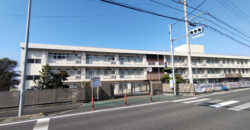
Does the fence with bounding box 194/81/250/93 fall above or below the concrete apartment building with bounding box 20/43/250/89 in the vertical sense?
below

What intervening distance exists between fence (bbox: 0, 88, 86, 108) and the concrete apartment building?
652 cm

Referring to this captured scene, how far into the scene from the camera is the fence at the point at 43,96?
10.5 metres

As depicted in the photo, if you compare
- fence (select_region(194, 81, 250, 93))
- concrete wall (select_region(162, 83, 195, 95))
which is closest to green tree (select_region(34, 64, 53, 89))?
concrete wall (select_region(162, 83, 195, 95))

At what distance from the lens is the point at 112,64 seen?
23.4m

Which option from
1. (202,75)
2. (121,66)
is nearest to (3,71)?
(121,66)

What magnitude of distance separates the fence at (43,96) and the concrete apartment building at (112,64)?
21.4 ft

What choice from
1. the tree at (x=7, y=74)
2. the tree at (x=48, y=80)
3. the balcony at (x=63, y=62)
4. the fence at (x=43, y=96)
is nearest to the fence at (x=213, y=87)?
the fence at (x=43, y=96)

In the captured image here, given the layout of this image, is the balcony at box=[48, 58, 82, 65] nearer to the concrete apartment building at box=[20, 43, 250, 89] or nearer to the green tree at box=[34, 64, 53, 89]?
the concrete apartment building at box=[20, 43, 250, 89]

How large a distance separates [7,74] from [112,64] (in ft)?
52.1

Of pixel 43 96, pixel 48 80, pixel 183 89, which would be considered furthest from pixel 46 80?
pixel 183 89

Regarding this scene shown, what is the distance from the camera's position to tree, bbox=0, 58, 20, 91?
15.1 metres

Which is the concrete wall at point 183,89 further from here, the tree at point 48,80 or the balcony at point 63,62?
the balcony at point 63,62

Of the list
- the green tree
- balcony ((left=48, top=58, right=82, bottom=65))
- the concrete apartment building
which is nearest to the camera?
the green tree

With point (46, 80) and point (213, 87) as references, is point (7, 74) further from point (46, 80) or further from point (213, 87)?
point (213, 87)
